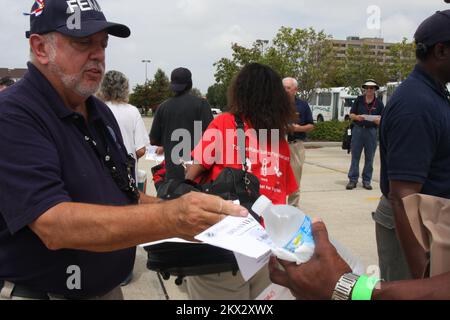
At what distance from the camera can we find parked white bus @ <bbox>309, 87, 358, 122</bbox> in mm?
29477

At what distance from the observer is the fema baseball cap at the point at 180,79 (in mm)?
5035

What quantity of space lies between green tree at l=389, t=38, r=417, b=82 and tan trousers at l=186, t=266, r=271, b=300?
23.3 metres

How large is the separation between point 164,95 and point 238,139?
5498cm

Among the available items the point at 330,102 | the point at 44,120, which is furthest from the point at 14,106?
the point at 330,102

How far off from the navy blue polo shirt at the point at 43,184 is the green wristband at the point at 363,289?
0.98 m

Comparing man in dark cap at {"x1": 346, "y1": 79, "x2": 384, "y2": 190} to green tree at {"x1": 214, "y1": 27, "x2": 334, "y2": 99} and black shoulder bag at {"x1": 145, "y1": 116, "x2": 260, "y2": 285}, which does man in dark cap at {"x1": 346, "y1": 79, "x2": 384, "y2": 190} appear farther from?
green tree at {"x1": 214, "y1": 27, "x2": 334, "y2": 99}

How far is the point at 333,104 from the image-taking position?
3080 cm

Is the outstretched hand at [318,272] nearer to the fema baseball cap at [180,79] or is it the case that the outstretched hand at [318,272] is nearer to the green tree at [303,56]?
the fema baseball cap at [180,79]

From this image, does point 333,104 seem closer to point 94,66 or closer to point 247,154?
point 247,154

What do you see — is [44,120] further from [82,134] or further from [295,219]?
[295,219]

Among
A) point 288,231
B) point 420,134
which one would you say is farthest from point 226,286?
point 420,134

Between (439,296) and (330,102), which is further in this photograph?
(330,102)
